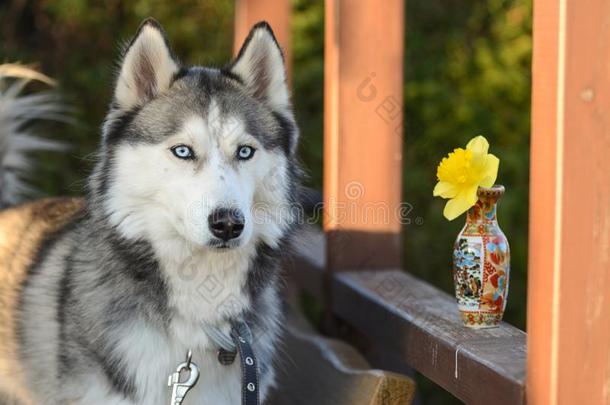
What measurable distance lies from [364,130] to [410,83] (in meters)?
2.73

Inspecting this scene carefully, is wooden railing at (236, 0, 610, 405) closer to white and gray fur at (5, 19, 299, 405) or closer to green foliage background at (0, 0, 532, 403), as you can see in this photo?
white and gray fur at (5, 19, 299, 405)

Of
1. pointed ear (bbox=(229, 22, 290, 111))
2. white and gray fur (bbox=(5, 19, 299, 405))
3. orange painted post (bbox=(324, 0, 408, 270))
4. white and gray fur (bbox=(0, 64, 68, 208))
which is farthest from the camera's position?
white and gray fur (bbox=(0, 64, 68, 208))

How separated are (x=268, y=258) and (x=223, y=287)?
186mm

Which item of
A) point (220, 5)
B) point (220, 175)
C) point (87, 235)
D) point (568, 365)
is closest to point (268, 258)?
point (220, 175)

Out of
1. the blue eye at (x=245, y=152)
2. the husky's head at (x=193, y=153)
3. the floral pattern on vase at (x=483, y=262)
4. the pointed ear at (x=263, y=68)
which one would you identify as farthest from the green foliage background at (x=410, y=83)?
the floral pattern on vase at (x=483, y=262)

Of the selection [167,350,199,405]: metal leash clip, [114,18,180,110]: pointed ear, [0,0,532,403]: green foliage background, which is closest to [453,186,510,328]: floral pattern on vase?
[167,350,199,405]: metal leash clip

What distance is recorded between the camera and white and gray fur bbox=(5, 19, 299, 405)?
238 centimetres

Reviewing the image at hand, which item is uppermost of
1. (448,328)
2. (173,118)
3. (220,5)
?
(220,5)

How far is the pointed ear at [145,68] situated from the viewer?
97.7 inches

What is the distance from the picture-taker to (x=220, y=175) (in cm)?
231

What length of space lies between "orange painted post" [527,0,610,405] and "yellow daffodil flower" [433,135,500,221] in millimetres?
510

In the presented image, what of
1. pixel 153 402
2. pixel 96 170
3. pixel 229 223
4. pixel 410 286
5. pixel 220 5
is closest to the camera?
pixel 229 223

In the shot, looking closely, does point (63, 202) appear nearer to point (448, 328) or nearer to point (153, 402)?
point (153, 402)

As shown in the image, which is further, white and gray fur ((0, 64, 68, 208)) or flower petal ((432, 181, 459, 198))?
white and gray fur ((0, 64, 68, 208))
